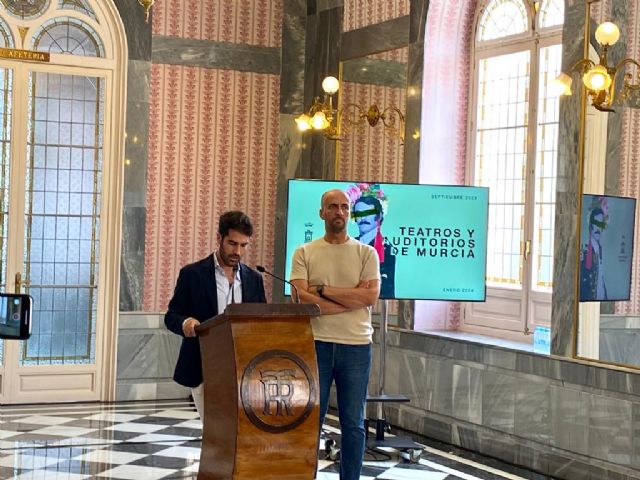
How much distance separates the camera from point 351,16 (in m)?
9.66

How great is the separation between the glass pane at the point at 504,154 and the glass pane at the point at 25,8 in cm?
363

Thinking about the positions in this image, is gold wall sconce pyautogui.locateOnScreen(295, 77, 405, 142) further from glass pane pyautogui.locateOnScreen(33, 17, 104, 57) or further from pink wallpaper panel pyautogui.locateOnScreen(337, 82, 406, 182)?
glass pane pyautogui.locateOnScreen(33, 17, 104, 57)

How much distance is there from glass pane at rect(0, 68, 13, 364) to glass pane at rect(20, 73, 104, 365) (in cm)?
17

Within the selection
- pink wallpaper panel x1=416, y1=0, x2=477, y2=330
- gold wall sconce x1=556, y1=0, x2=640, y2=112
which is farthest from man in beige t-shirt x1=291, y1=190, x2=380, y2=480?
→ pink wallpaper panel x1=416, y1=0, x2=477, y2=330

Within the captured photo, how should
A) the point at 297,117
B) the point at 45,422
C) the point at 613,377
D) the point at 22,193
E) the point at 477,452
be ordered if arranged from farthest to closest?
the point at 297,117
the point at 22,193
the point at 45,422
the point at 477,452
the point at 613,377

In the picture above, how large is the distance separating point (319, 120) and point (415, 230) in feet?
6.93

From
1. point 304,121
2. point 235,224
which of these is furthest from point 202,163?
point 235,224

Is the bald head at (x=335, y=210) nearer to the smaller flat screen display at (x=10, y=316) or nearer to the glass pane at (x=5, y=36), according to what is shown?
the smaller flat screen display at (x=10, y=316)

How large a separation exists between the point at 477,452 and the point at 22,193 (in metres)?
4.19

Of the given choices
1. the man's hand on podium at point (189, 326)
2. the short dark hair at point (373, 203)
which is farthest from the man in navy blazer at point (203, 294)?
the short dark hair at point (373, 203)

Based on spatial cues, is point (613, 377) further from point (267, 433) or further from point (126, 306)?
point (126, 306)

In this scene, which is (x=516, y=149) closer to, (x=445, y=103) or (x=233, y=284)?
(x=445, y=103)

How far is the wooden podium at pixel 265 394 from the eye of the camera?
184 inches

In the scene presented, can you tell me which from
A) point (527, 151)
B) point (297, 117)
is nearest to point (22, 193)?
point (297, 117)
